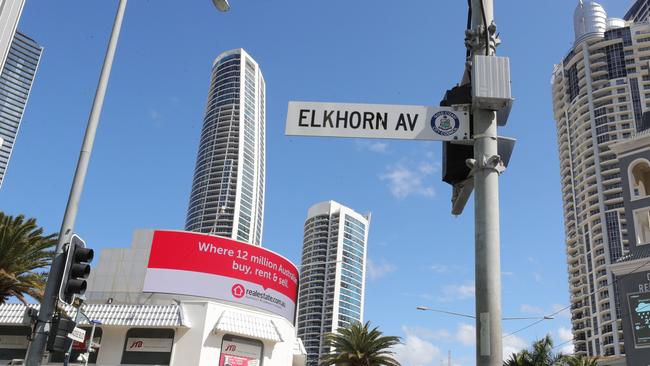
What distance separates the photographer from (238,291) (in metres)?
32.0

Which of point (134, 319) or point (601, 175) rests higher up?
point (601, 175)

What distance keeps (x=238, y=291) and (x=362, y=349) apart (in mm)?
12613

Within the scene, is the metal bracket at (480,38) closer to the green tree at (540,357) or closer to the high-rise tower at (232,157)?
the green tree at (540,357)

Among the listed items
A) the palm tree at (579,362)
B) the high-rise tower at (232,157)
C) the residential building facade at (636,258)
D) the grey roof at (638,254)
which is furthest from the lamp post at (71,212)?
the high-rise tower at (232,157)

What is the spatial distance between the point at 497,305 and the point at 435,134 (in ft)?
5.49

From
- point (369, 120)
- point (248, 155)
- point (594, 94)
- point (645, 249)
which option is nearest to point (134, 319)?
point (369, 120)

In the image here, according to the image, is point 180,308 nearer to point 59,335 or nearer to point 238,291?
point 238,291

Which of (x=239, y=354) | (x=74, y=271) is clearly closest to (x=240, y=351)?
(x=239, y=354)

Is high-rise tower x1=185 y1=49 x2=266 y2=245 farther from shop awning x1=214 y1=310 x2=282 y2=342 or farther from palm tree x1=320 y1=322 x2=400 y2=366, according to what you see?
shop awning x1=214 y1=310 x2=282 y2=342

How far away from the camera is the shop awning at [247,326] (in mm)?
29797

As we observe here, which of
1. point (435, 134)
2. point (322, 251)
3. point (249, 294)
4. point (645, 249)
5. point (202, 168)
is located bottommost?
point (435, 134)

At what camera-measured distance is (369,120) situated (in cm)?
532

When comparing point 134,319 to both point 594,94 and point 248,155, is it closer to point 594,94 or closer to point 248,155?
point 594,94

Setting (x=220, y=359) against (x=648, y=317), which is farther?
(x=648, y=317)
